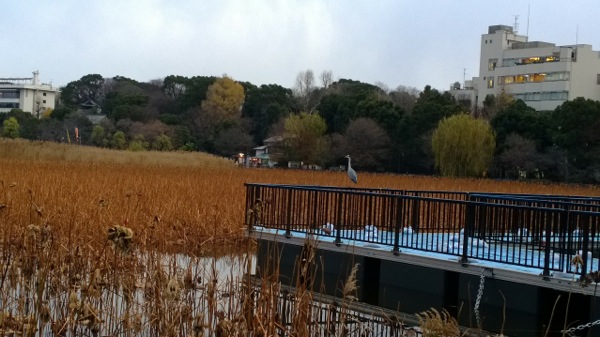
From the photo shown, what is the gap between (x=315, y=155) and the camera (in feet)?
169

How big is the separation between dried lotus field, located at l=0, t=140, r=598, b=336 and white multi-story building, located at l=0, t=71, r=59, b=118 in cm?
7934

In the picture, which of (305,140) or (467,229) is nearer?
(467,229)

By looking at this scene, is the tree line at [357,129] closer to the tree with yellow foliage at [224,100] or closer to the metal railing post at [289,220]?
the tree with yellow foliage at [224,100]

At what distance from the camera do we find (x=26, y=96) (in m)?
98.9

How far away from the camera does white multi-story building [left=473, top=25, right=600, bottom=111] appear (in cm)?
6256

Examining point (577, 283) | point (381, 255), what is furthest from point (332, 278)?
point (577, 283)

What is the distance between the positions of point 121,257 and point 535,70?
6242 cm

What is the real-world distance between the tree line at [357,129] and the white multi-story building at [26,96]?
24.5m

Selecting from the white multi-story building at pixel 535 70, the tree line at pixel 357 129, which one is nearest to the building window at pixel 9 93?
the tree line at pixel 357 129

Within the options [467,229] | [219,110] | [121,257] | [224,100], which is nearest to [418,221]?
[467,229]

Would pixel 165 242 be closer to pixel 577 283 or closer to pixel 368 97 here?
pixel 577 283

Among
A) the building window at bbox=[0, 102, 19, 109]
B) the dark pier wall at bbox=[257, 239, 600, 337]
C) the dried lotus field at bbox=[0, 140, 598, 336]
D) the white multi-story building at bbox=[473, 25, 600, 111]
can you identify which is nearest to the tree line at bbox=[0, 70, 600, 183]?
the white multi-story building at bbox=[473, 25, 600, 111]

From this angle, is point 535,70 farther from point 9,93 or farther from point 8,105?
point 8,105

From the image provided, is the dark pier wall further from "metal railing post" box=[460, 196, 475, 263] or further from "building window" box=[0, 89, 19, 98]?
"building window" box=[0, 89, 19, 98]
